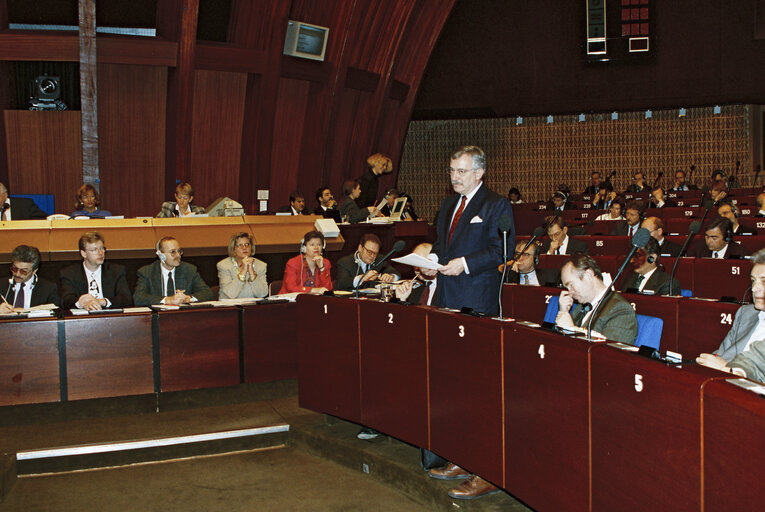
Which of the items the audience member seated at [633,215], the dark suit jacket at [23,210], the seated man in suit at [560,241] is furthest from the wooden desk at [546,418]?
the audience member seated at [633,215]

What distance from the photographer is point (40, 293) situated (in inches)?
213

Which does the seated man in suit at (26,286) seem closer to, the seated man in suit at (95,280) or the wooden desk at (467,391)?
the seated man in suit at (95,280)

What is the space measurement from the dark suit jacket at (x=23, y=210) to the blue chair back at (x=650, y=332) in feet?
19.9

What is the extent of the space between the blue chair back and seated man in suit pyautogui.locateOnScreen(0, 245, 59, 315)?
3.89 m

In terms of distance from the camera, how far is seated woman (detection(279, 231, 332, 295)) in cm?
623

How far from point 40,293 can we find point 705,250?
578 cm

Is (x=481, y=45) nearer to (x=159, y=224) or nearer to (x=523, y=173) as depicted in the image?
(x=523, y=173)

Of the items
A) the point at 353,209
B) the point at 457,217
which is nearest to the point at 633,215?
the point at 353,209

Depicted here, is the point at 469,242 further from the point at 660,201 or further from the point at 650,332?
the point at 660,201

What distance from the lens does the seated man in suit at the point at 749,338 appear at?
285 cm

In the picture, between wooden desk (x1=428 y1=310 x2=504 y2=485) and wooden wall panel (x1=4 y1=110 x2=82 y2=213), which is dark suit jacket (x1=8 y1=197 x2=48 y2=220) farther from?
wooden desk (x1=428 y1=310 x2=504 y2=485)

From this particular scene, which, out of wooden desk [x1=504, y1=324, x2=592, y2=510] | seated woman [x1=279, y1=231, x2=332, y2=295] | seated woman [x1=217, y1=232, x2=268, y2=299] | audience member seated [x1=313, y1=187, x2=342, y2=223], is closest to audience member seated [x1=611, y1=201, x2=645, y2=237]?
audience member seated [x1=313, y1=187, x2=342, y2=223]

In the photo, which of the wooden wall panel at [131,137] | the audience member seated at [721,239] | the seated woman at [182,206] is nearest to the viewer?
the audience member seated at [721,239]

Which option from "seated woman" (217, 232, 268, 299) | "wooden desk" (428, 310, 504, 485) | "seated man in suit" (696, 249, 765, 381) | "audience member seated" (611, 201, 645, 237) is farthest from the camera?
"audience member seated" (611, 201, 645, 237)
